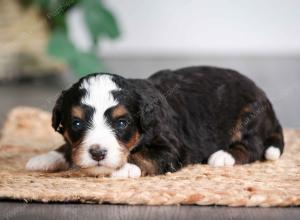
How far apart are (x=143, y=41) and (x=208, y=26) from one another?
1166mm

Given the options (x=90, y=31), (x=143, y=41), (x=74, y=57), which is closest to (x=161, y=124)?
(x=90, y=31)

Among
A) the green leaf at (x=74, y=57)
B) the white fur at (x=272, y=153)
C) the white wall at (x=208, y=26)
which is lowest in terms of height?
the white fur at (x=272, y=153)

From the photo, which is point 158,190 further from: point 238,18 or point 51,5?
point 238,18

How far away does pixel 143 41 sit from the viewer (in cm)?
1267

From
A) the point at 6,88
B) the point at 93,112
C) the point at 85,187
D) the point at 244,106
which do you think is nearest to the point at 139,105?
the point at 93,112

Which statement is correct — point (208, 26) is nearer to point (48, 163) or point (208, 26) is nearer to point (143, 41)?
point (143, 41)

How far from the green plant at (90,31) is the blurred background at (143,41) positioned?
0.01 m

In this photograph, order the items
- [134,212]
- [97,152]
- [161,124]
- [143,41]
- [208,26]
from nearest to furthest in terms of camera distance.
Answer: [134,212] < [97,152] < [161,124] < [208,26] < [143,41]

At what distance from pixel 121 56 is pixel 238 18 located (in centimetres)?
205

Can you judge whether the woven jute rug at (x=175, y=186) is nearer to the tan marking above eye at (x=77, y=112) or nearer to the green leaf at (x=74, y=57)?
the tan marking above eye at (x=77, y=112)

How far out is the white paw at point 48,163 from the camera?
4496mm

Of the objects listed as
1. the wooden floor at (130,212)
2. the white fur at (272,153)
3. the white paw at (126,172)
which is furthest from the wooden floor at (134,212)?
the white fur at (272,153)

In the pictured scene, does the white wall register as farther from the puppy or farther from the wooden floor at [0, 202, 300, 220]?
the wooden floor at [0, 202, 300, 220]

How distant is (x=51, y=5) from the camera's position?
346 inches
